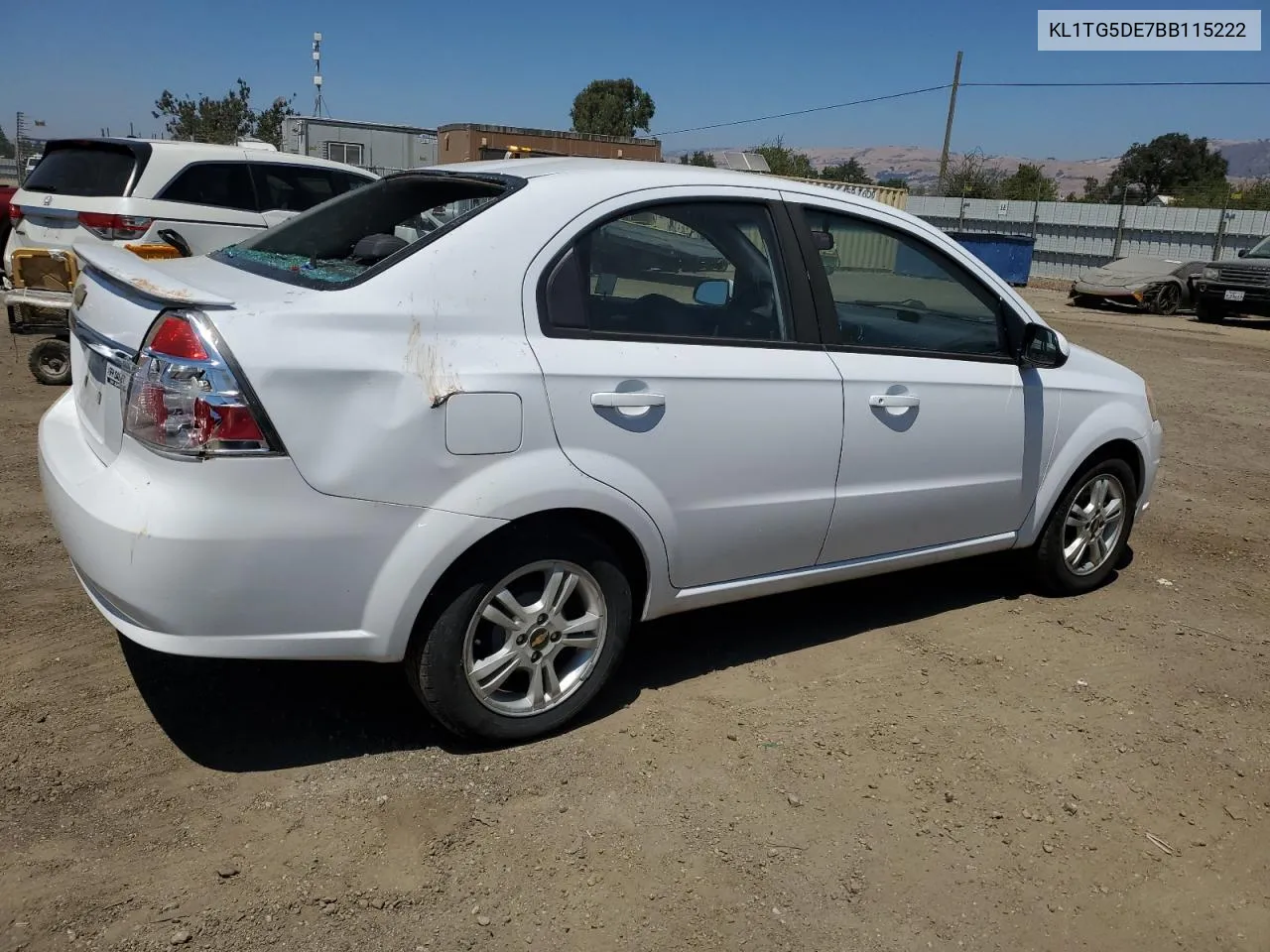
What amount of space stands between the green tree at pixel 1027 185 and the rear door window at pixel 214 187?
4758 centimetres

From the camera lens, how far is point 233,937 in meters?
2.40

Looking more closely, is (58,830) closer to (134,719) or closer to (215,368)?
Result: (134,719)

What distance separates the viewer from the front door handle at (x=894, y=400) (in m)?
3.70

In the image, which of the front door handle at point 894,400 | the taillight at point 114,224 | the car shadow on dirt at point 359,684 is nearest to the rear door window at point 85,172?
the taillight at point 114,224

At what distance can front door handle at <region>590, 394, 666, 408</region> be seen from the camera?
3.04 meters

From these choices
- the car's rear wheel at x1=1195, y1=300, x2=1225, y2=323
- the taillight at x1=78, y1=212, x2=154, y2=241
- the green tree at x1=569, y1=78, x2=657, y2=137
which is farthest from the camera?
the green tree at x1=569, y1=78, x2=657, y2=137

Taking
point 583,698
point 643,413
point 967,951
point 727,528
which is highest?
point 643,413

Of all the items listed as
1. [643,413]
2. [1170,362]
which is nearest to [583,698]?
[643,413]

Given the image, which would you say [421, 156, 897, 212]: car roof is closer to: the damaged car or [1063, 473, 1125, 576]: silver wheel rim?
[1063, 473, 1125, 576]: silver wheel rim

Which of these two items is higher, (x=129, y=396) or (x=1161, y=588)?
(x=129, y=396)

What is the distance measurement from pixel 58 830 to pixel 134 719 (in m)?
0.57

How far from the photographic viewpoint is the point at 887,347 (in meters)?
3.83

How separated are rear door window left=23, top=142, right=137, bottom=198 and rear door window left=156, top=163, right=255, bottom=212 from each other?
0.34m

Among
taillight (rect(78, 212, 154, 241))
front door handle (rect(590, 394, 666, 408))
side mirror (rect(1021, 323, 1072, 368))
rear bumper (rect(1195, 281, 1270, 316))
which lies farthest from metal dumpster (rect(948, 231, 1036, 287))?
front door handle (rect(590, 394, 666, 408))
